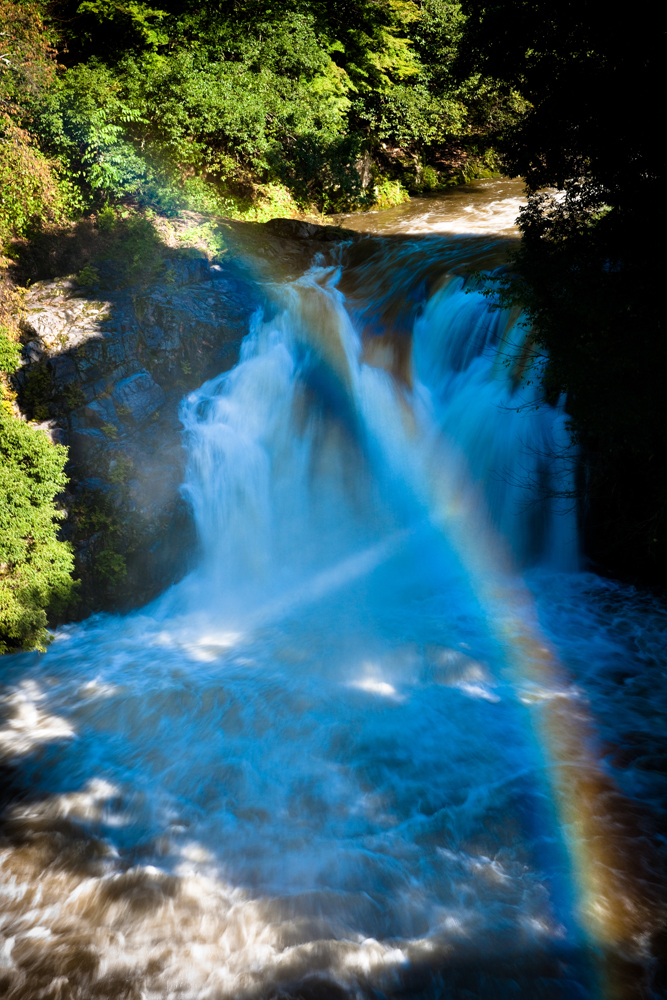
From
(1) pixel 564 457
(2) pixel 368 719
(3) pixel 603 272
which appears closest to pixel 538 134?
(3) pixel 603 272

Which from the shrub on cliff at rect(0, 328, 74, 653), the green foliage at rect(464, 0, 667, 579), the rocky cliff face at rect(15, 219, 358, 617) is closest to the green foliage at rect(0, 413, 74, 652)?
the shrub on cliff at rect(0, 328, 74, 653)

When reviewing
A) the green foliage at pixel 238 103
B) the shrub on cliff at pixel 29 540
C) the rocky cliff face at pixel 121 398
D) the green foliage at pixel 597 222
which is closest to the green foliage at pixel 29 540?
the shrub on cliff at pixel 29 540

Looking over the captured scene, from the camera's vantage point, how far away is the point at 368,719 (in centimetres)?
611

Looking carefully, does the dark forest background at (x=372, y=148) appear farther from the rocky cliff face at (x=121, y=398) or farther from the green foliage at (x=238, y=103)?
the rocky cliff face at (x=121, y=398)

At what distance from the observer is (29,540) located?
7.89 m

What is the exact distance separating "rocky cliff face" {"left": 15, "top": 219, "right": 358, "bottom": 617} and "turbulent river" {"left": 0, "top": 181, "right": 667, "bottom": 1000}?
504 millimetres

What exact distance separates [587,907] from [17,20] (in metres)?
17.3

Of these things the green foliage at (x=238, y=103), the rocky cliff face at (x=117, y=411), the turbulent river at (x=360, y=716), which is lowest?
the turbulent river at (x=360, y=716)

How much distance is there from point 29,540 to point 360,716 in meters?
5.39

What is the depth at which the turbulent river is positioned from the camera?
390 cm

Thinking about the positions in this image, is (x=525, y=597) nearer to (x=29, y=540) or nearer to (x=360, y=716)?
(x=360, y=716)

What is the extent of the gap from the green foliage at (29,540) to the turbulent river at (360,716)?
21.7 inches

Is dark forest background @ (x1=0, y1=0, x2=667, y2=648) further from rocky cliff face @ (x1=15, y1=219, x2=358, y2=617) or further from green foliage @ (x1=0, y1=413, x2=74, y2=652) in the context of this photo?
rocky cliff face @ (x1=15, y1=219, x2=358, y2=617)

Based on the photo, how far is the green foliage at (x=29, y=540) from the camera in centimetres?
757
